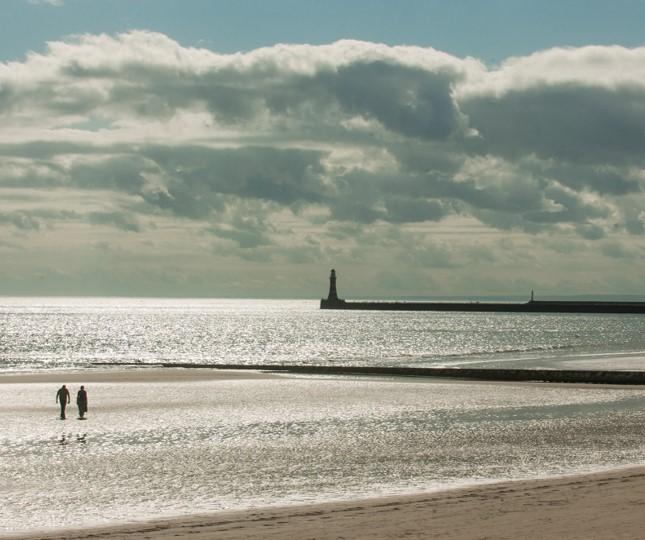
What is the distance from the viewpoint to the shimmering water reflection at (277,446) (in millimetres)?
21109

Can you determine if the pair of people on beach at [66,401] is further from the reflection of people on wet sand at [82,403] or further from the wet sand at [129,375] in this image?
the wet sand at [129,375]

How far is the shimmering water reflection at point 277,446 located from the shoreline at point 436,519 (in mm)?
1439

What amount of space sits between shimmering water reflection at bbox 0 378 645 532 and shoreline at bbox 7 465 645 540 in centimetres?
144

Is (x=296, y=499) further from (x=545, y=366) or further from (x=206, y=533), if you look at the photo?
(x=545, y=366)

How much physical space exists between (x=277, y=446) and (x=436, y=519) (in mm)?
12502

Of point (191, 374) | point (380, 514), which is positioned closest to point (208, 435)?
point (380, 514)

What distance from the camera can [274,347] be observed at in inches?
4456

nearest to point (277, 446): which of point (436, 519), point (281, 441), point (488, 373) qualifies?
point (281, 441)

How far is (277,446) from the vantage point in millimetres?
28938

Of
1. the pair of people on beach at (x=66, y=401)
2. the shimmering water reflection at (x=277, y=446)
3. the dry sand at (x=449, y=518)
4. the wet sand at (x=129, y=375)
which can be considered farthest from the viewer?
the wet sand at (x=129, y=375)

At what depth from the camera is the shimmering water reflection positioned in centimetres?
2111

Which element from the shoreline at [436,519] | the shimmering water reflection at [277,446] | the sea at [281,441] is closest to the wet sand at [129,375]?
the sea at [281,441]

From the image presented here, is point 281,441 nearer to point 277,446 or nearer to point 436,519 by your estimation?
point 277,446

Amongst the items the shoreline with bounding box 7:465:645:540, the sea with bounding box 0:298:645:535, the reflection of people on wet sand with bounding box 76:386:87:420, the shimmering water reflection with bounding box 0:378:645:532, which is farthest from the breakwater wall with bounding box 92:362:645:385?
the shoreline with bounding box 7:465:645:540
